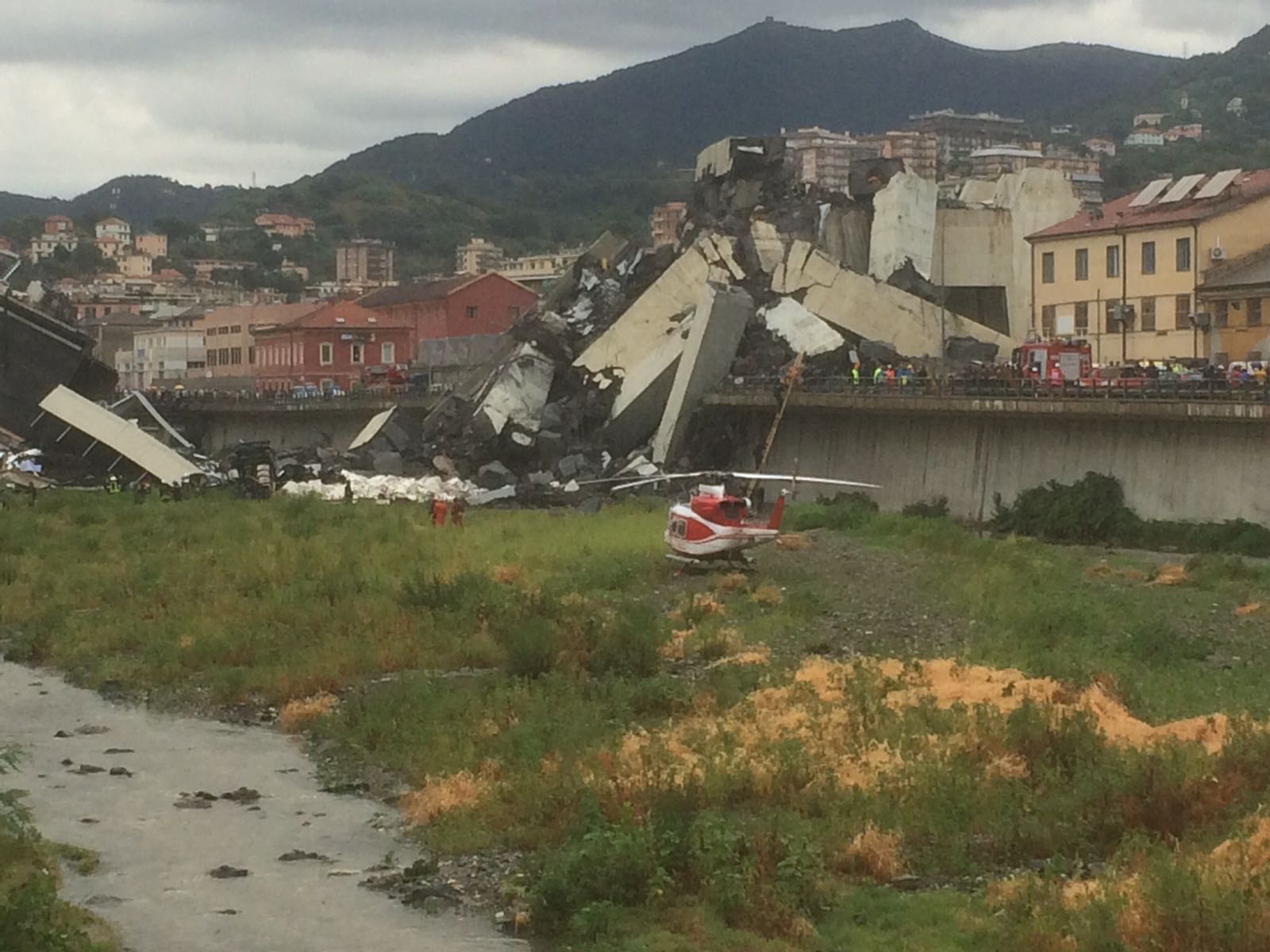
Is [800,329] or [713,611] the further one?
[800,329]

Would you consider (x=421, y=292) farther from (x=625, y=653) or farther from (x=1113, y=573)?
(x=625, y=653)

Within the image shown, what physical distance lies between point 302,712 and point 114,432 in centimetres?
4059

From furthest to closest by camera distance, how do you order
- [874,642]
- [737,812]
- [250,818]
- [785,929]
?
1. [874,642]
2. [250,818]
3. [737,812]
4. [785,929]

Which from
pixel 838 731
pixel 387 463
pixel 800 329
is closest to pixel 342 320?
pixel 387 463

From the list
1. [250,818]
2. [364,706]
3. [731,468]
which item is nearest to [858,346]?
[731,468]

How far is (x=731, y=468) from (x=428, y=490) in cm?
948

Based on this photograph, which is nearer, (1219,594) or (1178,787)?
(1178,787)

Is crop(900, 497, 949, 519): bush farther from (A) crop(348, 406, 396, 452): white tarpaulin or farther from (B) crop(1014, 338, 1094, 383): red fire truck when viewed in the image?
(A) crop(348, 406, 396, 452): white tarpaulin

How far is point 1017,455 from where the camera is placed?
4697 centimetres

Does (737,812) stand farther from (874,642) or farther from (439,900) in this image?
(874,642)

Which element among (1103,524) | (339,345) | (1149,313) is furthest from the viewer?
(339,345)

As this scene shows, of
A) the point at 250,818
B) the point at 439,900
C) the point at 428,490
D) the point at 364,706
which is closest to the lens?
the point at 439,900

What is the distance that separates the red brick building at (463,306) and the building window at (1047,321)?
1703 inches

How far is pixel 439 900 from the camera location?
1728 centimetres
